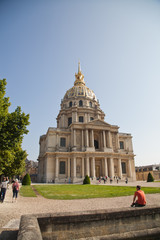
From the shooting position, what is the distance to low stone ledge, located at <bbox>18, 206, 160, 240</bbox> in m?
4.43

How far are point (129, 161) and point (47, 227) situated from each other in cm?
4397

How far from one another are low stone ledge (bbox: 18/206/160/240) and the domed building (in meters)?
34.1

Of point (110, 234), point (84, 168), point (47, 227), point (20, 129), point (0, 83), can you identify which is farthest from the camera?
point (84, 168)

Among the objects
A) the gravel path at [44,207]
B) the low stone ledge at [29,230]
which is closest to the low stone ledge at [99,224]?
the low stone ledge at [29,230]

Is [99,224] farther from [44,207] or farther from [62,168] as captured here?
[62,168]

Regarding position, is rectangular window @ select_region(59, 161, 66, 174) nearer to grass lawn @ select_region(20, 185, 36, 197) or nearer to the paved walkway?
grass lawn @ select_region(20, 185, 36, 197)

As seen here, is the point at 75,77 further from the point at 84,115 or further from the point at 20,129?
the point at 20,129

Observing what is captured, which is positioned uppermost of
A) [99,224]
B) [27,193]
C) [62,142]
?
[62,142]

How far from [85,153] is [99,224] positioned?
36.4 m

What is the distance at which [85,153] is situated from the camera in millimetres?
40906

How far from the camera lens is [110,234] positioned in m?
4.90

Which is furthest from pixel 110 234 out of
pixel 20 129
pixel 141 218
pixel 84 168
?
pixel 84 168

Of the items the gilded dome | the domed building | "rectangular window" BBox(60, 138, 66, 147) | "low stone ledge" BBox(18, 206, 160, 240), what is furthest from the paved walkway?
the gilded dome

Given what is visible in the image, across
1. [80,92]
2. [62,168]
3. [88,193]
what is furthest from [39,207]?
[80,92]
